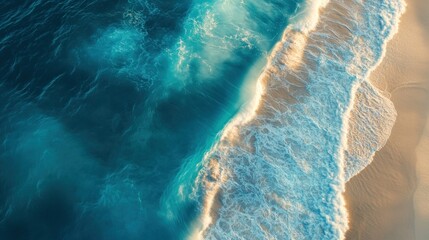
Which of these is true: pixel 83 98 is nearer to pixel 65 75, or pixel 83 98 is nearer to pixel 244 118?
pixel 65 75

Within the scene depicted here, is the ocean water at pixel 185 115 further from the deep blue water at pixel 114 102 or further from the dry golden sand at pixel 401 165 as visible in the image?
the dry golden sand at pixel 401 165

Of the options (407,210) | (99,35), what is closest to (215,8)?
(99,35)

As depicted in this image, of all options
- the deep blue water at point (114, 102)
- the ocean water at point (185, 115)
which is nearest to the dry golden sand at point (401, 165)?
the ocean water at point (185, 115)

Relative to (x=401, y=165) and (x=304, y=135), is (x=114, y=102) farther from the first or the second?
(x=401, y=165)

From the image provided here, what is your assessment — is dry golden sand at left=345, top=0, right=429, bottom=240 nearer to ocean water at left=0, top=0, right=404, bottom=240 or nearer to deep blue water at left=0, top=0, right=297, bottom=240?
ocean water at left=0, top=0, right=404, bottom=240

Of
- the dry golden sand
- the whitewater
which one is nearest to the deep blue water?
the whitewater
